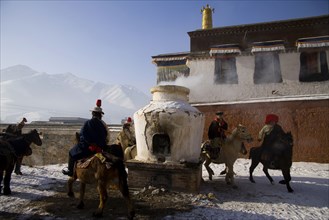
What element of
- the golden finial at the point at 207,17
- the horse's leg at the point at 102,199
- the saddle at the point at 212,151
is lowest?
the horse's leg at the point at 102,199

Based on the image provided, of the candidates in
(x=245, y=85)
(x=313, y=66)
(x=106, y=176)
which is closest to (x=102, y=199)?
(x=106, y=176)

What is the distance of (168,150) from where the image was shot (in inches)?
286

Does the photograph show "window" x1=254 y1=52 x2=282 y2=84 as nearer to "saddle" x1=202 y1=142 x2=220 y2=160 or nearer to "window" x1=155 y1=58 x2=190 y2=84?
"window" x1=155 y1=58 x2=190 y2=84

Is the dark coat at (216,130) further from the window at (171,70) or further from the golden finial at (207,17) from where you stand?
the golden finial at (207,17)

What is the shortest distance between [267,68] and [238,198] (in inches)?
413

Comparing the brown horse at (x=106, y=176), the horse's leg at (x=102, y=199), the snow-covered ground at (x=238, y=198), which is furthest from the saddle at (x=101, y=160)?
the snow-covered ground at (x=238, y=198)

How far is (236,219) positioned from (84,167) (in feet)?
11.0

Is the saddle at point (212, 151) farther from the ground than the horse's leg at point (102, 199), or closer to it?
farther from the ground

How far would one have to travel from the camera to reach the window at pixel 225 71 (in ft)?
51.4

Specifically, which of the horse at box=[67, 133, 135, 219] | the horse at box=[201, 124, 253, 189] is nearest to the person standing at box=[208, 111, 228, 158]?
the horse at box=[201, 124, 253, 189]

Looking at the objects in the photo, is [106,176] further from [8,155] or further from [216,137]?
[216,137]

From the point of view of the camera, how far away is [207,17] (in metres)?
20.0

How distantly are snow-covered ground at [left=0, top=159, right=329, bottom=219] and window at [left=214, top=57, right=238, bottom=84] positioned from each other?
727 centimetres

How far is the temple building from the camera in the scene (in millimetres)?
13188
